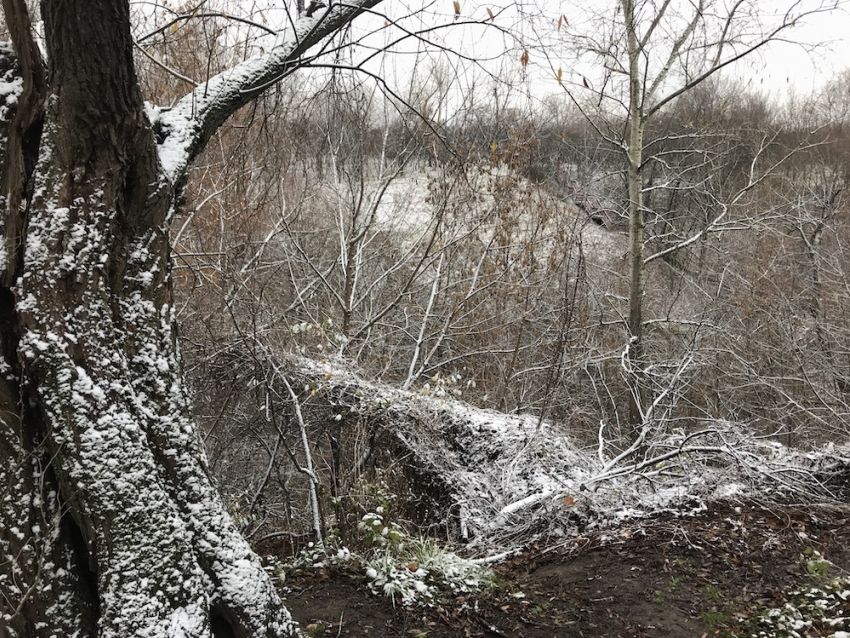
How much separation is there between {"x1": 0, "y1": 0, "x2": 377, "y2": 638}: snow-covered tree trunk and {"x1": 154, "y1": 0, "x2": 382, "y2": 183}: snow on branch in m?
Answer: 0.26

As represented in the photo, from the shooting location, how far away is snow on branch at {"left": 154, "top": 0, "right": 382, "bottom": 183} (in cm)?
261

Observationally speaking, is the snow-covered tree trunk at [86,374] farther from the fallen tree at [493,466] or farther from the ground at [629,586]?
the fallen tree at [493,466]

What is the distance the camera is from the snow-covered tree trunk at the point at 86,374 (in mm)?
2076

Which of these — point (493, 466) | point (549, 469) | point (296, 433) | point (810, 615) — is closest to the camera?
point (810, 615)

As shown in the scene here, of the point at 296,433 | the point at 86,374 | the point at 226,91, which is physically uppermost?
the point at 226,91

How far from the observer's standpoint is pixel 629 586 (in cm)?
356

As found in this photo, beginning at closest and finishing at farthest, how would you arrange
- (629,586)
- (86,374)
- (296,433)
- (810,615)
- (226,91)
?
(86,374) → (226,91) → (810,615) → (629,586) → (296,433)

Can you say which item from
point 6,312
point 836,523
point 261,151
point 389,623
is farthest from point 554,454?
point 261,151

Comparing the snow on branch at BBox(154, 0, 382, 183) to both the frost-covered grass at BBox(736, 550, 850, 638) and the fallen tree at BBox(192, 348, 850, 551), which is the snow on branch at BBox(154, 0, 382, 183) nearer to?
the fallen tree at BBox(192, 348, 850, 551)

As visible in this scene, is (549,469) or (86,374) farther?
(549,469)

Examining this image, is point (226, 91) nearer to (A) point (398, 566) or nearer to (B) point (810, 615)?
(A) point (398, 566)

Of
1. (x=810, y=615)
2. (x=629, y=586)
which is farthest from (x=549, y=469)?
(x=810, y=615)

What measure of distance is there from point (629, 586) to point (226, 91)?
11.9 ft

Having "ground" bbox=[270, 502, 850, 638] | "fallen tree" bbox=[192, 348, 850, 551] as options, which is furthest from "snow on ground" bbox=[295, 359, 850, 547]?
"ground" bbox=[270, 502, 850, 638]
